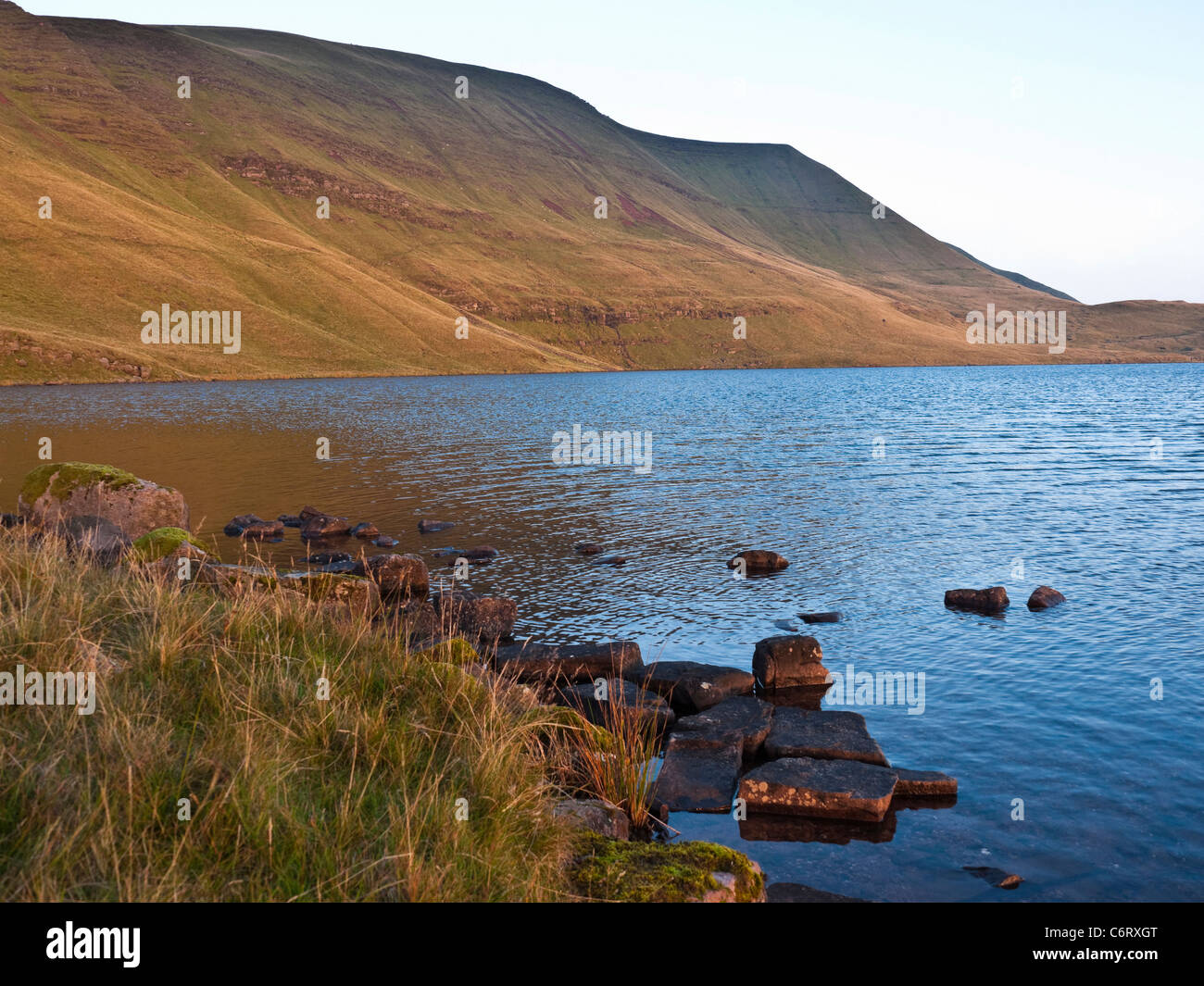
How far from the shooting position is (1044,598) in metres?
16.7

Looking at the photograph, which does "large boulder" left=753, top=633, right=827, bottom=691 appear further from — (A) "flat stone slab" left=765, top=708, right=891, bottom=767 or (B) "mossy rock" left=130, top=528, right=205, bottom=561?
(B) "mossy rock" left=130, top=528, right=205, bottom=561

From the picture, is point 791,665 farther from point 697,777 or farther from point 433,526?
point 433,526

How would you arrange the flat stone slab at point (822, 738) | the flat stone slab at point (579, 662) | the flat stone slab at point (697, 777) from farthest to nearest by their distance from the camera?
the flat stone slab at point (579, 662) → the flat stone slab at point (822, 738) → the flat stone slab at point (697, 777)

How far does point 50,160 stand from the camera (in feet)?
547

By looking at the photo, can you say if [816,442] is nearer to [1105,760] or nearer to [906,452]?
[906,452]

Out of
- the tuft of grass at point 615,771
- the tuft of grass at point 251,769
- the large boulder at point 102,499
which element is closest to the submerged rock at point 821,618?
the tuft of grass at point 615,771

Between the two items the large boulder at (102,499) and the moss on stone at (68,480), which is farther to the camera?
the moss on stone at (68,480)

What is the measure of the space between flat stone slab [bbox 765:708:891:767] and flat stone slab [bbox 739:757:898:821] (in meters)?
0.35

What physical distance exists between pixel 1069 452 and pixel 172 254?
13659 centimetres

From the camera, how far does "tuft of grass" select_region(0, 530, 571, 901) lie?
473cm

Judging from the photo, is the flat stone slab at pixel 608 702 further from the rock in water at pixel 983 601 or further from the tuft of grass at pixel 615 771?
the rock in water at pixel 983 601

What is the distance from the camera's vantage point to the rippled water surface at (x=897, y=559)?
8.69 metres

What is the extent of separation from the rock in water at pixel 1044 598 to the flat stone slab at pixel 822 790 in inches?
344
